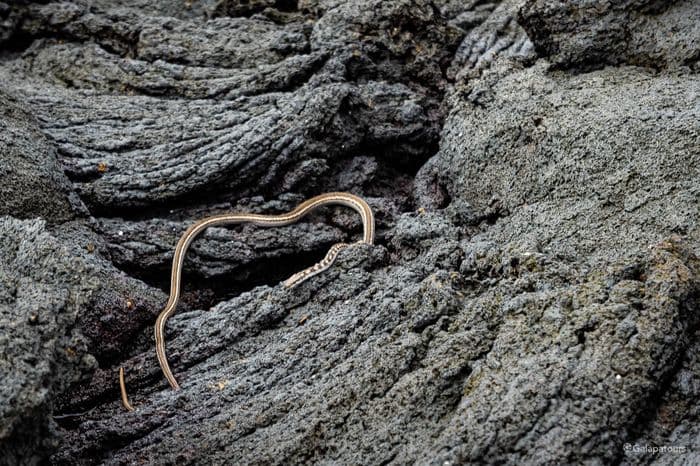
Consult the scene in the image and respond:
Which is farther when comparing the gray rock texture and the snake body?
the snake body

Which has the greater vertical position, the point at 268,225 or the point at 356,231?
the point at 268,225

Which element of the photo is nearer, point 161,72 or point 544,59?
point 544,59

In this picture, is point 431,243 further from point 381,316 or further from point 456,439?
point 456,439

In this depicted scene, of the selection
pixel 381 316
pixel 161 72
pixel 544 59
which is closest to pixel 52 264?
pixel 381 316

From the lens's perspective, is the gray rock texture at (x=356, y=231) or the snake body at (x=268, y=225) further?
the snake body at (x=268, y=225)
